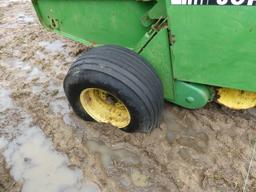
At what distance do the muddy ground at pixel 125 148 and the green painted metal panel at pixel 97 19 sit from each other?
626 mm

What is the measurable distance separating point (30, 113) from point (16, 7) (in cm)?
304

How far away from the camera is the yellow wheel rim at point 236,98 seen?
7.41 feet

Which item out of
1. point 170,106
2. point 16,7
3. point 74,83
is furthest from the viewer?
point 16,7

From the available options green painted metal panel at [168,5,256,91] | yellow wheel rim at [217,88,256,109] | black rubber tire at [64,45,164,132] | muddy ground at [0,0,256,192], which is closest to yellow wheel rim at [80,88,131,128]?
muddy ground at [0,0,256,192]

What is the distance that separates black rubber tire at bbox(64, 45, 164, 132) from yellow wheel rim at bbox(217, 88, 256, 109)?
474mm

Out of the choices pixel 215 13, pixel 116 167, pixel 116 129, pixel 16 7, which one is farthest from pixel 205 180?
pixel 16 7

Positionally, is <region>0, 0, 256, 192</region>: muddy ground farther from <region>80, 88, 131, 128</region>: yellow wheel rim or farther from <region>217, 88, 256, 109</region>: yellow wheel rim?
<region>217, 88, 256, 109</region>: yellow wheel rim

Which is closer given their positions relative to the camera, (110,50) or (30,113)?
(110,50)

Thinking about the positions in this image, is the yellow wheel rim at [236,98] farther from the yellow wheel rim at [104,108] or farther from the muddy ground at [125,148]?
the yellow wheel rim at [104,108]

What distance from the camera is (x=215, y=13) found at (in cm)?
175

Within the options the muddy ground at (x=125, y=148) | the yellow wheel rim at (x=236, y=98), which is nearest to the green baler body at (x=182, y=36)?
the yellow wheel rim at (x=236, y=98)

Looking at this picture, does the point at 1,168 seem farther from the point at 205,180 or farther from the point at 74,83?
the point at 205,180

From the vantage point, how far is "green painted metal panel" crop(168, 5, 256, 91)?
68.3 inches

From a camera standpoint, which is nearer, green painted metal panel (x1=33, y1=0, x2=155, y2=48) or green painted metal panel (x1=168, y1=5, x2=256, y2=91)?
green painted metal panel (x1=168, y1=5, x2=256, y2=91)
